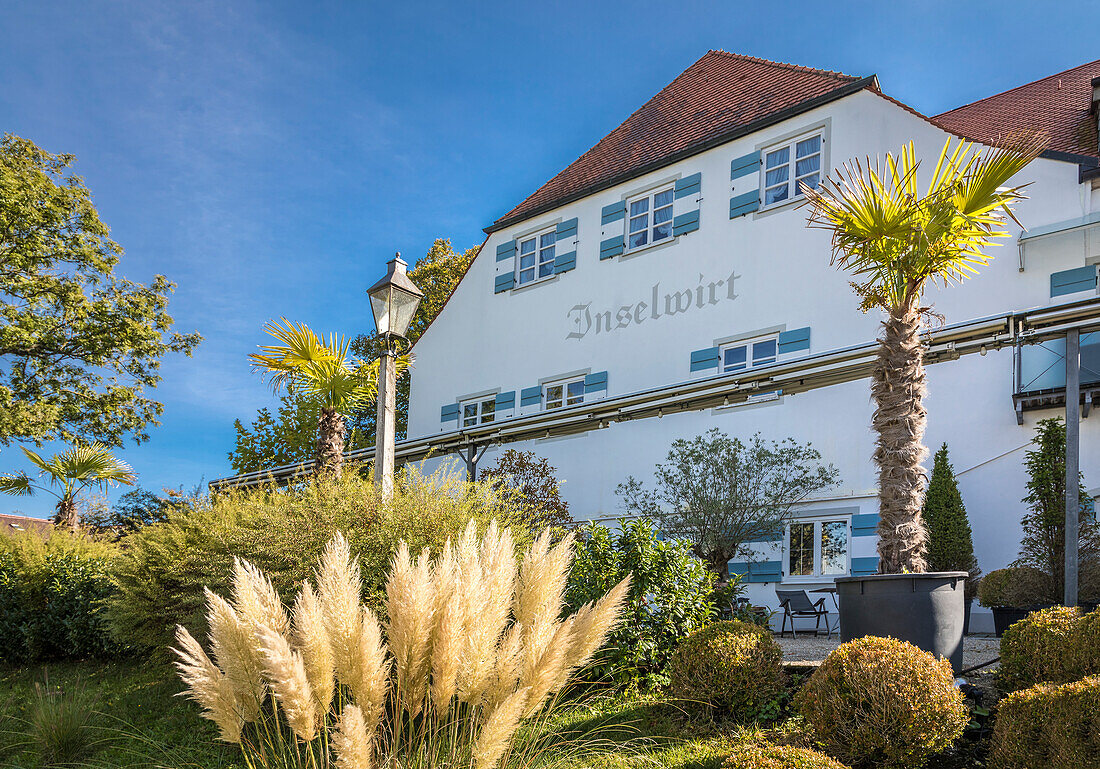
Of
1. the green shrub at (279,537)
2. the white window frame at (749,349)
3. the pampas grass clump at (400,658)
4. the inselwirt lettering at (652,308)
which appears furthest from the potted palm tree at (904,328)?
the inselwirt lettering at (652,308)

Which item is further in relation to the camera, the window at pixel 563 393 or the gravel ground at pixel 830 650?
the window at pixel 563 393

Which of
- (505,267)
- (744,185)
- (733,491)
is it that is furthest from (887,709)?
(505,267)

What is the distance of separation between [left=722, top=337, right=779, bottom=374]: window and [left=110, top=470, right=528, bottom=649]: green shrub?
716 cm

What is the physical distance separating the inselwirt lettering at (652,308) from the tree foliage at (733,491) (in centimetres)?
310

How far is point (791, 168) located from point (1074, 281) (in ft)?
15.6

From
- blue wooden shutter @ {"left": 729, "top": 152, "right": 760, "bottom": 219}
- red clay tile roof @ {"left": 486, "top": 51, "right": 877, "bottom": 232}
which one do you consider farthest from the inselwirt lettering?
red clay tile roof @ {"left": 486, "top": 51, "right": 877, "bottom": 232}

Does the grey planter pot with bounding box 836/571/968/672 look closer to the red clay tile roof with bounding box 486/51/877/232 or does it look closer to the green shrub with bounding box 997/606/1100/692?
the green shrub with bounding box 997/606/1100/692

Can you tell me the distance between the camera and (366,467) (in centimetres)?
1391

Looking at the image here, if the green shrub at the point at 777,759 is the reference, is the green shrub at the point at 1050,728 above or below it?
above

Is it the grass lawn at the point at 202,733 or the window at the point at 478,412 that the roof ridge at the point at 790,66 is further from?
the grass lawn at the point at 202,733

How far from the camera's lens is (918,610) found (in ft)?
16.2

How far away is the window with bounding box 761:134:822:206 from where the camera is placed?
1373cm

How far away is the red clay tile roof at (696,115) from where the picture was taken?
1445 cm

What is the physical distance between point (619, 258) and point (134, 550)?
10337 mm
